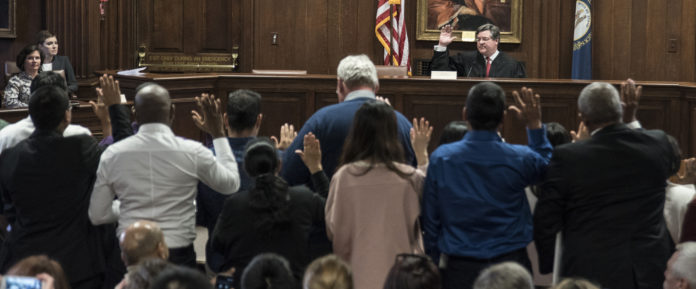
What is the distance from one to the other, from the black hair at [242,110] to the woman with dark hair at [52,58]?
5.82 meters

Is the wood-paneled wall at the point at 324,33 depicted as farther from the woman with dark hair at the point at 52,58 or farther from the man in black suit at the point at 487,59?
the man in black suit at the point at 487,59

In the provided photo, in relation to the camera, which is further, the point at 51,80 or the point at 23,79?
the point at 23,79

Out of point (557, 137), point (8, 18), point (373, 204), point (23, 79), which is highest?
point (8, 18)

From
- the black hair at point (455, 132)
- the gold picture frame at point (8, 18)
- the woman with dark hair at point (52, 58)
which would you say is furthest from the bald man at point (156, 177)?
the gold picture frame at point (8, 18)

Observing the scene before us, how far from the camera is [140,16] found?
1095 centimetres

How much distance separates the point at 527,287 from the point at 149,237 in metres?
1.54

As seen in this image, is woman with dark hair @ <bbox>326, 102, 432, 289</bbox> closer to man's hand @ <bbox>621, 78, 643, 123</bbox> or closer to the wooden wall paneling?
man's hand @ <bbox>621, 78, 643, 123</bbox>

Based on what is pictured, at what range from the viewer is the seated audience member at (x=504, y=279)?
9.53 feet

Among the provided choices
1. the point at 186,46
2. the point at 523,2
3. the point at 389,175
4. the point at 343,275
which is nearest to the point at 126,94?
the point at 186,46

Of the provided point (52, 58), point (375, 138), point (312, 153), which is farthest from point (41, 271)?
point (52, 58)

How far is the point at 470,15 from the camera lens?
12.1m

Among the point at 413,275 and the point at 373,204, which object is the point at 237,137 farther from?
the point at 413,275

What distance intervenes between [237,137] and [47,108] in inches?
36.6

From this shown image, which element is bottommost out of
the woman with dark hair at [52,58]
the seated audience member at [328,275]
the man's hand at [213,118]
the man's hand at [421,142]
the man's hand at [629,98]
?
the seated audience member at [328,275]
